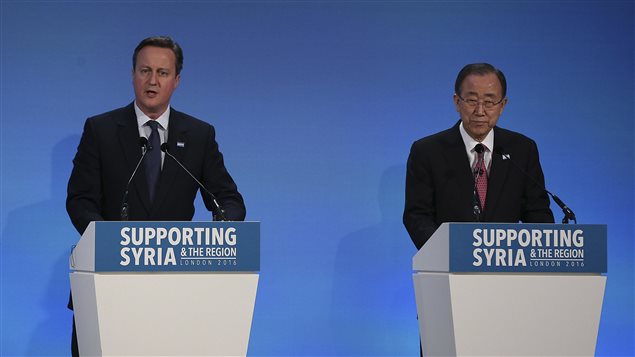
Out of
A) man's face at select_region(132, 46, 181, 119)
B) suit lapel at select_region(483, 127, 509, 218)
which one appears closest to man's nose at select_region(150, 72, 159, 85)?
man's face at select_region(132, 46, 181, 119)

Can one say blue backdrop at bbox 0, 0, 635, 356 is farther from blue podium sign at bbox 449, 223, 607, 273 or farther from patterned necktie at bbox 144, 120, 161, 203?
blue podium sign at bbox 449, 223, 607, 273

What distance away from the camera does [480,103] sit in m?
3.82

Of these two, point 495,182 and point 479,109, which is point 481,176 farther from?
point 479,109

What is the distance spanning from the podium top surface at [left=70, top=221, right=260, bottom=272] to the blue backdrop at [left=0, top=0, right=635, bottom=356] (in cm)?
201

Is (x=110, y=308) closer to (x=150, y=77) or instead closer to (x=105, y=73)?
(x=150, y=77)

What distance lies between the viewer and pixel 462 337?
292 cm

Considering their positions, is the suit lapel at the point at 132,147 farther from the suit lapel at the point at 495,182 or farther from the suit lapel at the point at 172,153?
the suit lapel at the point at 495,182

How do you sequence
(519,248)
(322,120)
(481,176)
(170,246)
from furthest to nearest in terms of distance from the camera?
(322,120) → (481,176) → (519,248) → (170,246)

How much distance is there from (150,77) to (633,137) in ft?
9.42

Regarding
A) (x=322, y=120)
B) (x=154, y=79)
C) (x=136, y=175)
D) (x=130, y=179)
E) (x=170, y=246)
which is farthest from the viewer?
(x=322, y=120)

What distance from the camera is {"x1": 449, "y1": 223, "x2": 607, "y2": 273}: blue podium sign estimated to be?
290cm

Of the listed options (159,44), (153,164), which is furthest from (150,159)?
(159,44)

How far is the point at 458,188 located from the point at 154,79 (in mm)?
1277

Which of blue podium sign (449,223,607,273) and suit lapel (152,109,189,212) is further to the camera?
suit lapel (152,109,189,212)
